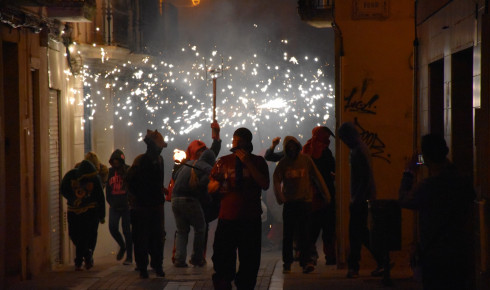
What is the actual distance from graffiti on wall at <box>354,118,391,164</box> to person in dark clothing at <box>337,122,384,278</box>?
1277 millimetres

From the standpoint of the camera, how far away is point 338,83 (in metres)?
11.3

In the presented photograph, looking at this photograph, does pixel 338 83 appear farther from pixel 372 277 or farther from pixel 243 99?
pixel 243 99

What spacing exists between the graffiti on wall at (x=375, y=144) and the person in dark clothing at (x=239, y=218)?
10.1 ft

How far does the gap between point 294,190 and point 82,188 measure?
3.08m

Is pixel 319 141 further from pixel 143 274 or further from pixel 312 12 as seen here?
pixel 143 274

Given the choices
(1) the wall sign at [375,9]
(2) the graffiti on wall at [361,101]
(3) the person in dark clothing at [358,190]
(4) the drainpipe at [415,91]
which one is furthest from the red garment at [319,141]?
(3) the person in dark clothing at [358,190]

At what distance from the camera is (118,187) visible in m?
13.0

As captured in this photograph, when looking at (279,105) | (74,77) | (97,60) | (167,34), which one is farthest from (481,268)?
(279,105)

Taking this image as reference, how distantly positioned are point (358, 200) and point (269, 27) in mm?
18215

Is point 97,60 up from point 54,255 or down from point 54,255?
up

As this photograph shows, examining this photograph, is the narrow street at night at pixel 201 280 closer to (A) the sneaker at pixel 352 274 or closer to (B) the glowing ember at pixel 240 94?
(A) the sneaker at pixel 352 274

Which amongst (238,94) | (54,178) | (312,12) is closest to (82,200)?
(54,178)

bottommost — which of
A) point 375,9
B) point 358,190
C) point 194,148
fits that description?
point 358,190

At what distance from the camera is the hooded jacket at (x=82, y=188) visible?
452 inches
